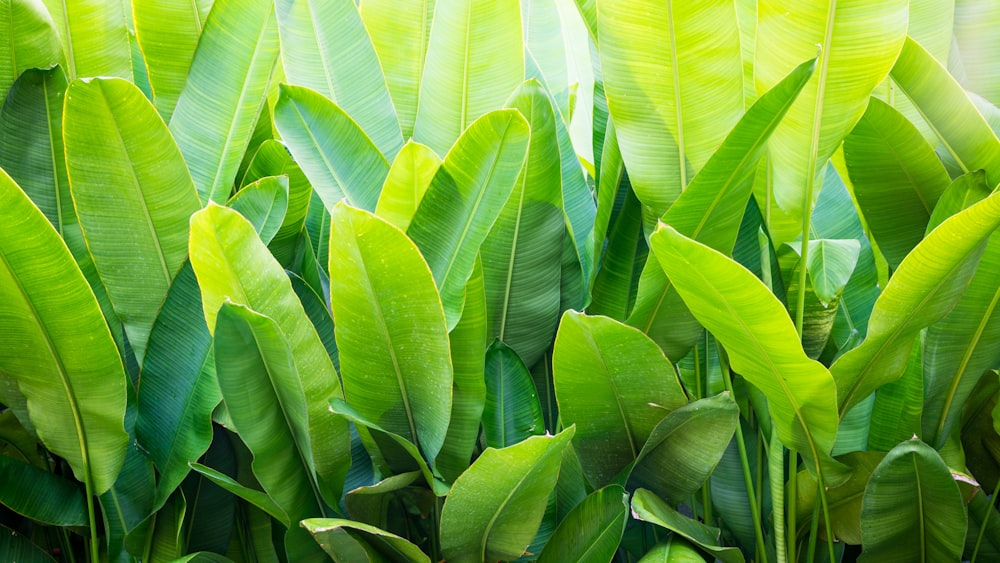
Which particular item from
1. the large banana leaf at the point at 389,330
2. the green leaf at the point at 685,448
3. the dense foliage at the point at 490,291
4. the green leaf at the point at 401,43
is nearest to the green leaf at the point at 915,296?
the dense foliage at the point at 490,291

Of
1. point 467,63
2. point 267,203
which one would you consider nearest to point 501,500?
point 267,203

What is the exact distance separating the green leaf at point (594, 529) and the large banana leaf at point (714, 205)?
17 cm

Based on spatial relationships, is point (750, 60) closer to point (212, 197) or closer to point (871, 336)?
point (871, 336)

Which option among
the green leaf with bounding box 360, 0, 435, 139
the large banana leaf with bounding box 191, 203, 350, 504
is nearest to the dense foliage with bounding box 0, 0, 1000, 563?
the large banana leaf with bounding box 191, 203, 350, 504

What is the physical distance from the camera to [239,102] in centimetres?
88

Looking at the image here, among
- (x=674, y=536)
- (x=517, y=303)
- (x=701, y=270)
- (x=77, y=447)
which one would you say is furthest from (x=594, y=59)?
(x=77, y=447)

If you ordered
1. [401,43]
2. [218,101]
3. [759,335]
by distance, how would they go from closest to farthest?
[759,335]
[218,101]
[401,43]

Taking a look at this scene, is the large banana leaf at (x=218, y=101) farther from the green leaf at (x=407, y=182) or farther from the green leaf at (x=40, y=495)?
the green leaf at (x=40, y=495)

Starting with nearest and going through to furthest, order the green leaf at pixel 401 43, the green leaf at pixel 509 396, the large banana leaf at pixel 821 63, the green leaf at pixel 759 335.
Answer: the green leaf at pixel 759 335, the large banana leaf at pixel 821 63, the green leaf at pixel 509 396, the green leaf at pixel 401 43

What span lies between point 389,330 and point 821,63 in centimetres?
46

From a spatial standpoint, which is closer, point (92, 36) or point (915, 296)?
point (915, 296)

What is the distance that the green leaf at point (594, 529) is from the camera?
77 cm

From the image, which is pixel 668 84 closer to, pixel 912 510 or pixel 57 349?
pixel 912 510

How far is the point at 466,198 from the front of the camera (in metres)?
0.72
